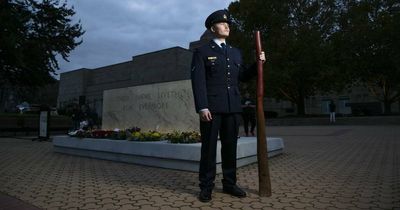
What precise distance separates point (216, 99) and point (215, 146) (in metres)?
0.57

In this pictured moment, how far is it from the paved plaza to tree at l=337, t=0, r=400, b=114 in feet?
77.3

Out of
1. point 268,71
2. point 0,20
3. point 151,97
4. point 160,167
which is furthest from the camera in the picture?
point 268,71

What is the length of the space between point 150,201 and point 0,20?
62.2 feet

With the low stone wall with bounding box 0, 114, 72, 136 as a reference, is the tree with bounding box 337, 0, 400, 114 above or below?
above

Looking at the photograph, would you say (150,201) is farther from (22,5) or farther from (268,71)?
(268,71)

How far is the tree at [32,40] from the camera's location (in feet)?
67.4

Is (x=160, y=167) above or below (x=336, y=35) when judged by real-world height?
below

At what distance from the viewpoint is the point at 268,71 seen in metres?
27.5

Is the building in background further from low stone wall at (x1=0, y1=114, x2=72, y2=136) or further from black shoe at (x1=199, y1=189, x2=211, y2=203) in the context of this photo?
black shoe at (x1=199, y1=189, x2=211, y2=203)

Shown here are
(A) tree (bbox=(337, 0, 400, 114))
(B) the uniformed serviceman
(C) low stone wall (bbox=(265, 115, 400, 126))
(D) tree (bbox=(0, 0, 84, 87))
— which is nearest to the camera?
(B) the uniformed serviceman

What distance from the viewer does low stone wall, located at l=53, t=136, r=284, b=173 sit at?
6.92 m

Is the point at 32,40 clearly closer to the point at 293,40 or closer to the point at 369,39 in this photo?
the point at 293,40

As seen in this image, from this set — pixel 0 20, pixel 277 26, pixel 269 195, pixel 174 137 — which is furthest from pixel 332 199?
pixel 277 26

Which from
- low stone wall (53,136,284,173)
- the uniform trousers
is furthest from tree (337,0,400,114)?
the uniform trousers
